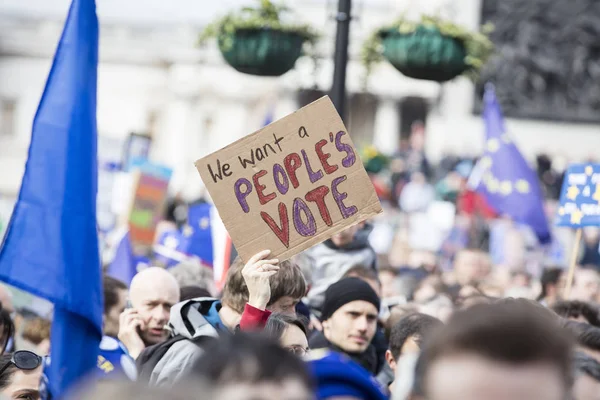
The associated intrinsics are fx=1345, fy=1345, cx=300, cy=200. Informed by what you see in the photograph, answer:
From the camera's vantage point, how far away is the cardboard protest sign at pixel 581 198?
782 cm

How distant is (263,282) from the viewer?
4.32m

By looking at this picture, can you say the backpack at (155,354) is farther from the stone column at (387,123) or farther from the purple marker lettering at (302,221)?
the stone column at (387,123)

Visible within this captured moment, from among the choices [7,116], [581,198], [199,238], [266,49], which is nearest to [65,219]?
[266,49]

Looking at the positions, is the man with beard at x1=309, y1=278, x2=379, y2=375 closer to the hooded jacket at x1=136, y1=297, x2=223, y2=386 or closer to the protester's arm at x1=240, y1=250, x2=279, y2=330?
the hooded jacket at x1=136, y1=297, x2=223, y2=386

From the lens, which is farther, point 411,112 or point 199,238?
point 411,112

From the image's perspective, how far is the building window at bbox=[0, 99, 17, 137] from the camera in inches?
2800

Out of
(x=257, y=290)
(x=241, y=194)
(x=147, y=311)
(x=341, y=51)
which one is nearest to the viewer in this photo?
(x=257, y=290)

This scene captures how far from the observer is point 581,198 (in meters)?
7.93

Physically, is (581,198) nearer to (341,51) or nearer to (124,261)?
(341,51)

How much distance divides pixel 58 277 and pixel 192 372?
1.90 meters

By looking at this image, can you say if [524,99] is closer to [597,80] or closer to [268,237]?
[597,80]

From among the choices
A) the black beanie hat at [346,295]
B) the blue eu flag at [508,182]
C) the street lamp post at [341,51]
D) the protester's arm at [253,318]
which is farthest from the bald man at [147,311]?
the blue eu flag at [508,182]

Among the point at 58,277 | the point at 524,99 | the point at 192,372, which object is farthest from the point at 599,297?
the point at 524,99

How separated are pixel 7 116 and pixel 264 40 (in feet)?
216
